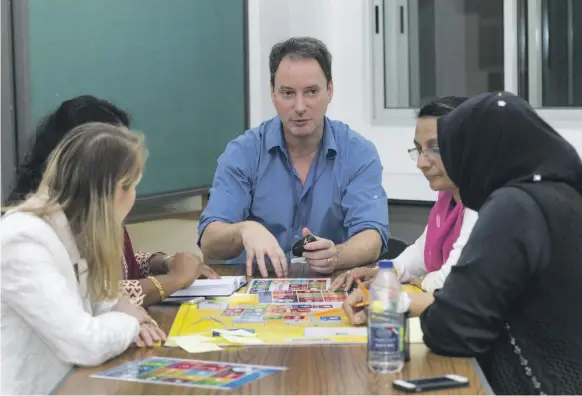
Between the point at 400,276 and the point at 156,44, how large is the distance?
1661 mm

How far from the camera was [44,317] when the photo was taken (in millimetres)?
1536

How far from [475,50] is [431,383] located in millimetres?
3266

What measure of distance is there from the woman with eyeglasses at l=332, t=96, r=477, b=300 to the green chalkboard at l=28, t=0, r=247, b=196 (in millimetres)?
1328

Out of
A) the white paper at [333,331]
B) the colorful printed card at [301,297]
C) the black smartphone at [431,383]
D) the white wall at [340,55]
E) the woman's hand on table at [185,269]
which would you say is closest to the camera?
the black smartphone at [431,383]

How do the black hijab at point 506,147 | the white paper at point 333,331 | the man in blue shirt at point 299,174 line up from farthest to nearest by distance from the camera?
the man in blue shirt at point 299,174 < the white paper at point 333,331 < the black hijab at point 506,147

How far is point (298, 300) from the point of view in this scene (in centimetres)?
209

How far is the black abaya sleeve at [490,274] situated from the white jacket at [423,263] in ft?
1.95

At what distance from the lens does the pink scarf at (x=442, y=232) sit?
96.7 inches

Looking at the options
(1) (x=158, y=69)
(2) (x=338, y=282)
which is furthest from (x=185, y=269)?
(1) (x=158, y=69)

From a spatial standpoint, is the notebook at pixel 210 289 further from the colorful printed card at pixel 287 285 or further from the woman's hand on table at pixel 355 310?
the woman's hand on table at pixel 355 310

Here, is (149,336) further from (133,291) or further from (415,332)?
(415,332)

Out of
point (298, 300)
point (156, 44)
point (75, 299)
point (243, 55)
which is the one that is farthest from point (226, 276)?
point (243, 55)

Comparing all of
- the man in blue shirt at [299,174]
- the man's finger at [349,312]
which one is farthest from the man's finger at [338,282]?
the man in blue shirt at [299,174]

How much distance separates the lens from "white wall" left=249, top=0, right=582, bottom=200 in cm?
423
